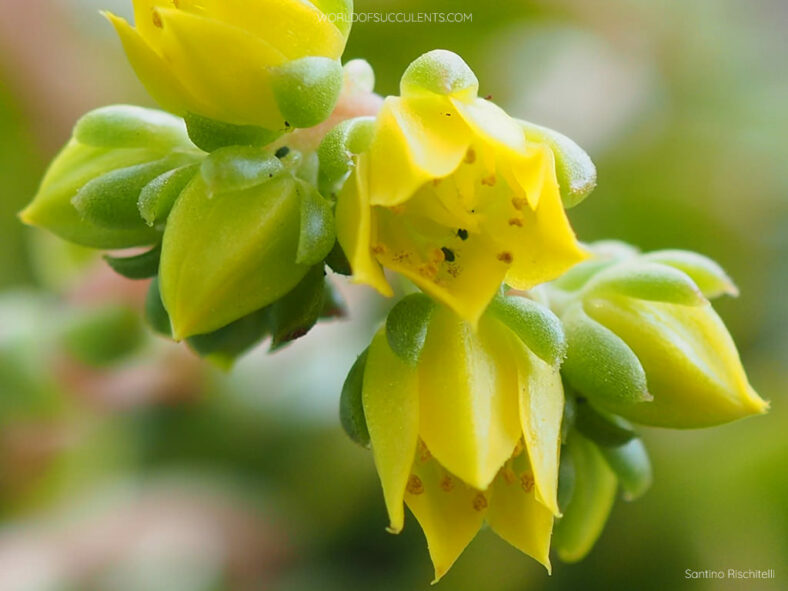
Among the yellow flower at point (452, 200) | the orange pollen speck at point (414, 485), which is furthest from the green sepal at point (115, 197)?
the orange pollen speck at point (414, 485)

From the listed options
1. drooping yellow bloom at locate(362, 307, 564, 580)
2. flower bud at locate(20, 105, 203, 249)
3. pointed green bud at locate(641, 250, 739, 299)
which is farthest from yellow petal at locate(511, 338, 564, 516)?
flower bud at locate(20, 105, 203, 249)

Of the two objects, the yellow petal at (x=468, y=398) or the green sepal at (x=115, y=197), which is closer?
the yellow petal at (x=468, y=398)

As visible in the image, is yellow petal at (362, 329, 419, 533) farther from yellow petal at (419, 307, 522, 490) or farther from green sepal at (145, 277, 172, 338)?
green sepal at (145, 277, 172, 338)

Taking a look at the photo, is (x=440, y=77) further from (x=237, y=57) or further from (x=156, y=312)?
(x=156, y=312)

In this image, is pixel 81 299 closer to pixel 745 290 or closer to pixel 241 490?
pixel 241 490

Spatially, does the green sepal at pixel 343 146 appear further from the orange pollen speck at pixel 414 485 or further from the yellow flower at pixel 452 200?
the orange pollen speck at pixel 414 485

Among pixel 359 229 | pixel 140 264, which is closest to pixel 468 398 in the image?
pixel 359 229
